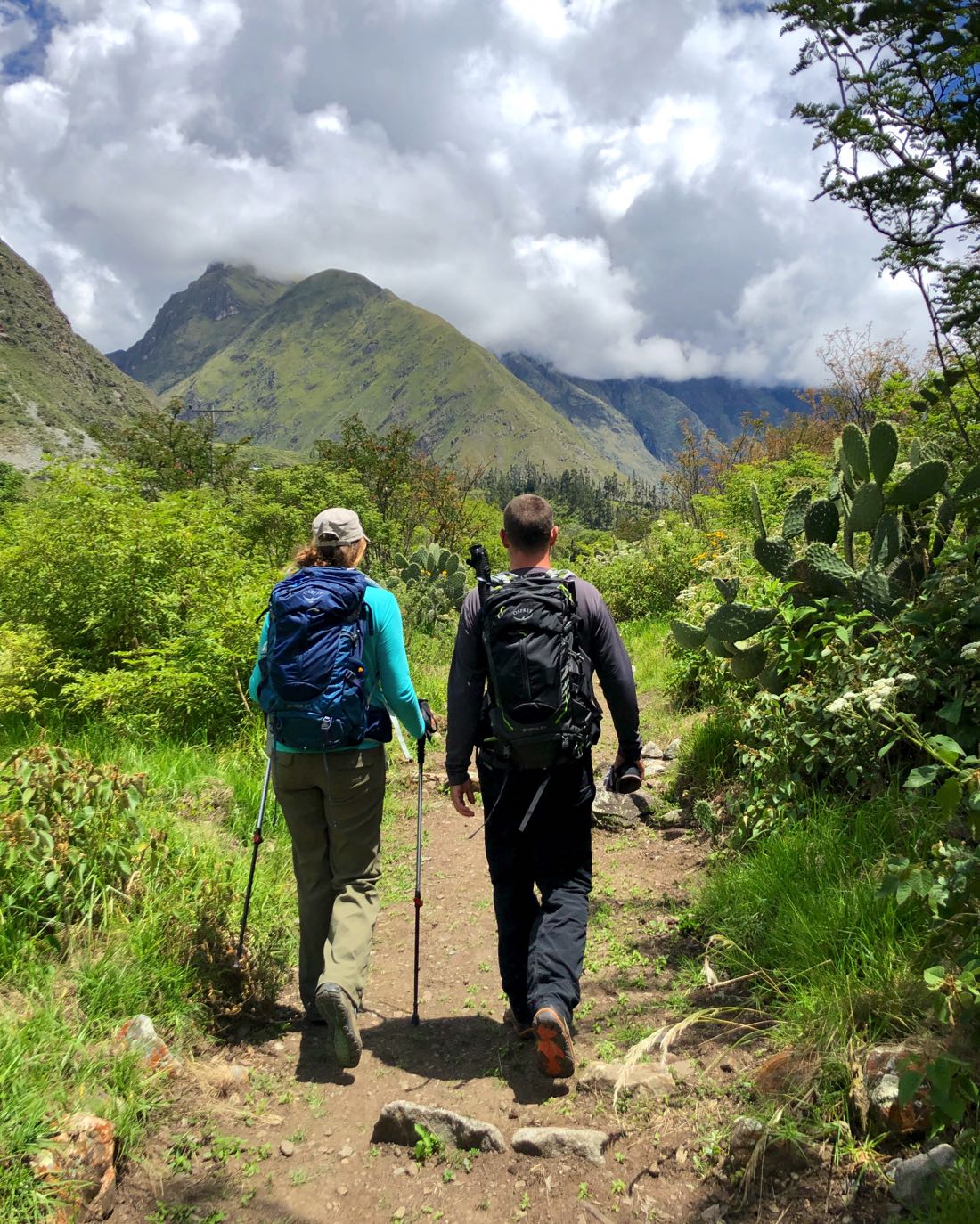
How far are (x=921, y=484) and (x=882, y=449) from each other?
1.18 feet

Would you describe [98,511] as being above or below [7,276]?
below

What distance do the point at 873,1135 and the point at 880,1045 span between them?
257mm

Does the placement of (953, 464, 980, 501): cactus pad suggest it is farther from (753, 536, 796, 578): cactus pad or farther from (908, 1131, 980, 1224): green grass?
(908, 1131, 980, 1224): green grass

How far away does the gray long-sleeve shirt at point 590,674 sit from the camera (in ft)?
10.0

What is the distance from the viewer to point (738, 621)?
4.86 metres

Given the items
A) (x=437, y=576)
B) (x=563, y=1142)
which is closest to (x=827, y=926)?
(x=563, y=1142)

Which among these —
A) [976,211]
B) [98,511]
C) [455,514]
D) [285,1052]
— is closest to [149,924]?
[285,1052]

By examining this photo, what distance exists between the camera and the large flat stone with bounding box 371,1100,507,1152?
2.57 meters

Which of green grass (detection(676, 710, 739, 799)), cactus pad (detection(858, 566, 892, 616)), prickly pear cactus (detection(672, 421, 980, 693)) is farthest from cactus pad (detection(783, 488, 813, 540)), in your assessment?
green grass (detection(676, 710, 739, 799))

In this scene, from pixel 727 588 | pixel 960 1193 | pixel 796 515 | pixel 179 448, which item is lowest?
pixel 960 1193

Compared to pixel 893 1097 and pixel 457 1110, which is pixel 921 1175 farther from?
pixel 457 1110

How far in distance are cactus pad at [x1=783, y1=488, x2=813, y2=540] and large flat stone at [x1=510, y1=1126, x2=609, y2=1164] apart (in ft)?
12.8

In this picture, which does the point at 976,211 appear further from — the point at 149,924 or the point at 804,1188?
the point at 149,924

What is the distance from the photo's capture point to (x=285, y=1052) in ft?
10.6
